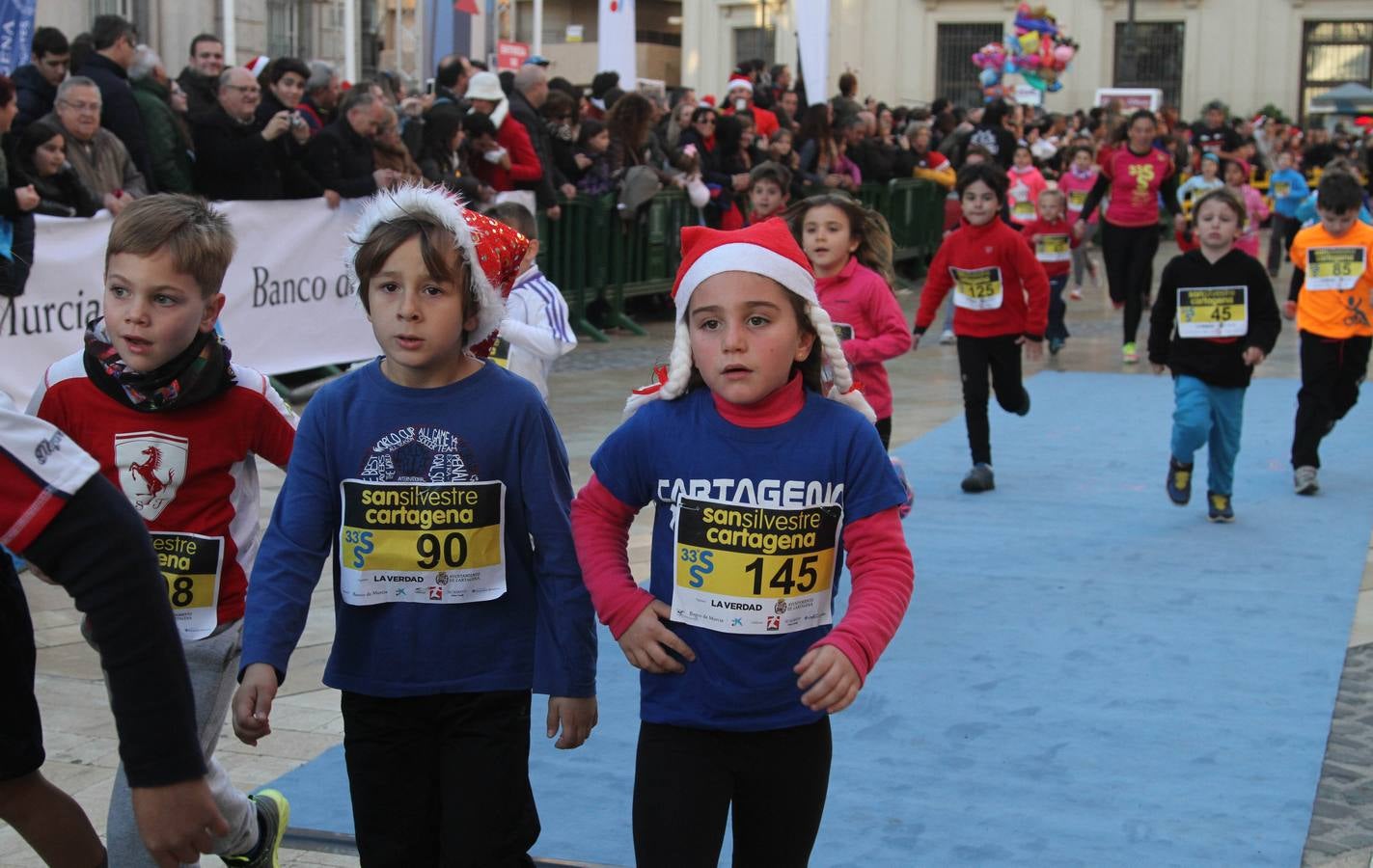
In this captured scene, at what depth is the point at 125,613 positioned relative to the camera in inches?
83.7

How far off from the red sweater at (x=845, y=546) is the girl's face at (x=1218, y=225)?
5.62 m

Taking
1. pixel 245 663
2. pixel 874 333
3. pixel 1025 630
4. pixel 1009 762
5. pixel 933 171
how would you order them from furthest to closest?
pixel 933 171, pixel 874 333, pixel 1025 630, pixel 1009 762, pixel 245 663

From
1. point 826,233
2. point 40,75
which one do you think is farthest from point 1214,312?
point 40,75

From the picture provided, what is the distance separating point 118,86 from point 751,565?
7.84m

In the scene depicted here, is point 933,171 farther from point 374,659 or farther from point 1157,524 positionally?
point 374,659

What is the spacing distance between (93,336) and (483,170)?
9.58m

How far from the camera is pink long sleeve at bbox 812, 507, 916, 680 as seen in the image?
3057mm

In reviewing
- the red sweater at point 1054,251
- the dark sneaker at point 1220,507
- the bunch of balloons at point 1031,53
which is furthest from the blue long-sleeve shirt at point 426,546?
the bunch of balloons at point 1031,53

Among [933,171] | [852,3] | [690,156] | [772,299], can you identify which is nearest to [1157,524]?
[772,299]

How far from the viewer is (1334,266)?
30.2 ft

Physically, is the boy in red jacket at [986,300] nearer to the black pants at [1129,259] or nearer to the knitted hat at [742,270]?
the knitted hat at [742,270]

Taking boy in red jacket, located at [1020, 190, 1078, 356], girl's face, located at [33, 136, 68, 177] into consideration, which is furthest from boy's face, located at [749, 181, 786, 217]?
boy in red jacket, located at [1020, 190, 1078, 356]

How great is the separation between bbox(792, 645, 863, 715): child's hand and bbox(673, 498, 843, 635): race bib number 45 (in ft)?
0.71

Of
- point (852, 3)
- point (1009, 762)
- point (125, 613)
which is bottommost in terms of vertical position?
point (1009, 762)
